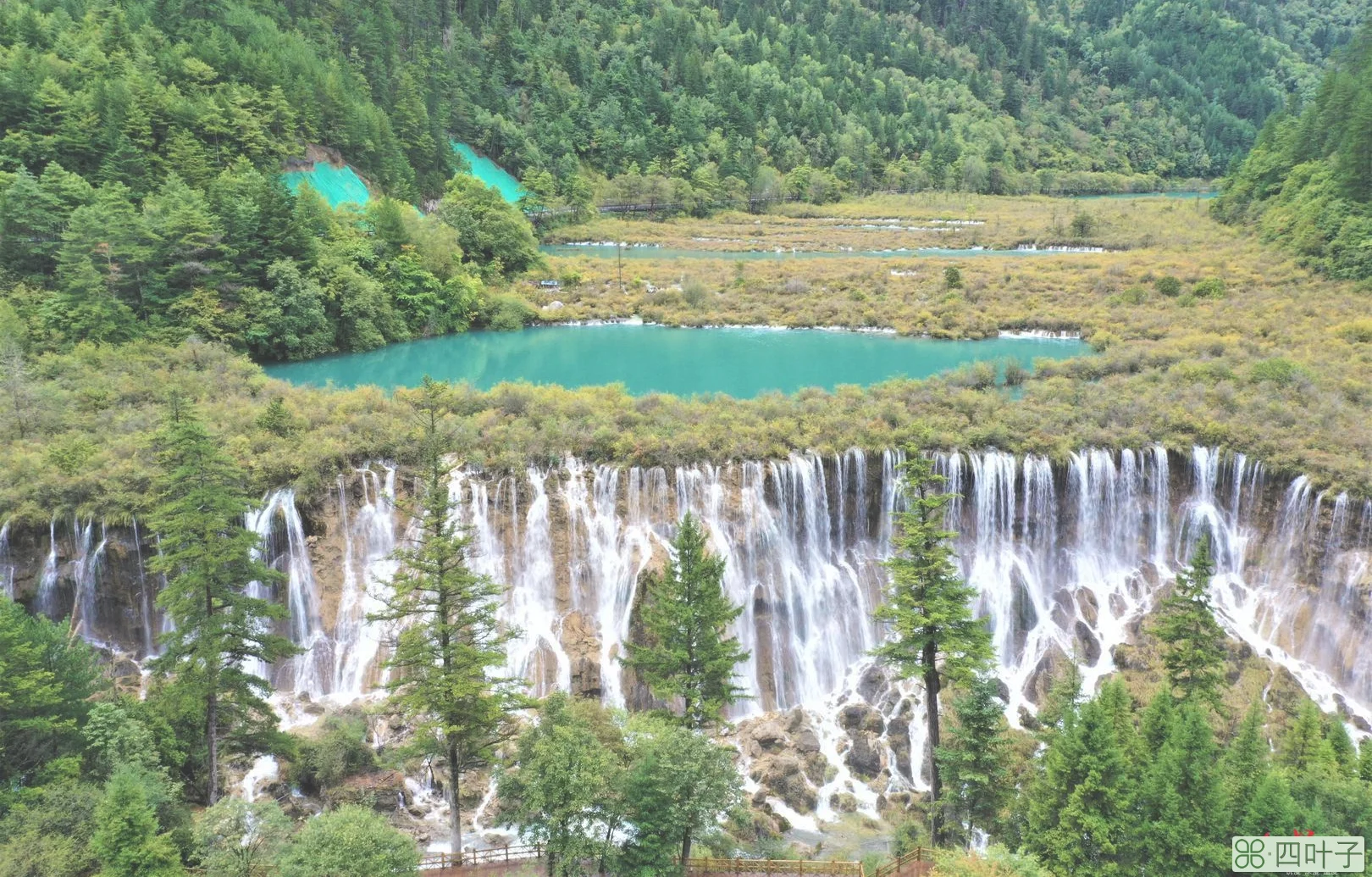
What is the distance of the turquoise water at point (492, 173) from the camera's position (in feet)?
412

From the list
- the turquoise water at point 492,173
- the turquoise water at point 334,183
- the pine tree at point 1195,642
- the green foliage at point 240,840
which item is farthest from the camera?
the turquoise water at point 492,173

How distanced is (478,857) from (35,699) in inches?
489

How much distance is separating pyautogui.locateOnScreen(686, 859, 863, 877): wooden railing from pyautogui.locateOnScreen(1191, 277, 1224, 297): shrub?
61.6 meters

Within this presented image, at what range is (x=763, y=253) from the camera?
108 meters

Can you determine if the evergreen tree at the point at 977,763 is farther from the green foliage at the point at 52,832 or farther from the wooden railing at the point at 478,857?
the green foliage at the point at 52,832

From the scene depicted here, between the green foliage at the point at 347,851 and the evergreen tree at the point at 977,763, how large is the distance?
14.3m

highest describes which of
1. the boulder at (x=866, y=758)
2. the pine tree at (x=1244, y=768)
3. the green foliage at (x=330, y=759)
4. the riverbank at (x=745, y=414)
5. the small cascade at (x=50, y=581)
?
the riverbank at (x=745, y=414)

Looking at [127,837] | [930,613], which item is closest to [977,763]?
[930,613]

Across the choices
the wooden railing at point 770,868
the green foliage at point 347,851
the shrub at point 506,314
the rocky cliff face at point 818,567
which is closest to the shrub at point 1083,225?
the shrub at point 506,314

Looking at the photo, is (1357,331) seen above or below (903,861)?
above

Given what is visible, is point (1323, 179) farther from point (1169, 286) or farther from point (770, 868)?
point (770, 868)

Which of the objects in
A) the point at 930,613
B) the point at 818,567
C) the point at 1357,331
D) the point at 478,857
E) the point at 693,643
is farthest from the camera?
the point at 1357,331

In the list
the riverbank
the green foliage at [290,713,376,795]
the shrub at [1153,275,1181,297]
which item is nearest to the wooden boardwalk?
the green foliage at [290,713,376,795]

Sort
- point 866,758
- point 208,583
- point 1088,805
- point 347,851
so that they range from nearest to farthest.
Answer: point 347,851 < point 1088,805 < point 208,583 < point 866,758
